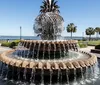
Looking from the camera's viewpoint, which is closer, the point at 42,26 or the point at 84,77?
the point at 84,77

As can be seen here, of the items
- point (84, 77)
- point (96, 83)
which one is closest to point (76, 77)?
point (84, 77)

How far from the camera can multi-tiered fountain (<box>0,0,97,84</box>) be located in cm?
880

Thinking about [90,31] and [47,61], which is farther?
[90,31]

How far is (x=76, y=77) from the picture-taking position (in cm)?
981

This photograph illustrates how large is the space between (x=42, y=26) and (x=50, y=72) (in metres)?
4.98

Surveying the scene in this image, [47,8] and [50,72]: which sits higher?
[47,8]

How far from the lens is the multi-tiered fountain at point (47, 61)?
880 cm

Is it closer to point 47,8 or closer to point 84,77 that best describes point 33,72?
point 84,77

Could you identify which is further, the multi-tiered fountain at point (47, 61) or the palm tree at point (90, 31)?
the palm tree at point (90, 31)

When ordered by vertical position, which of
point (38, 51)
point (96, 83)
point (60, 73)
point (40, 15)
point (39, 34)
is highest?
point (40, 15)

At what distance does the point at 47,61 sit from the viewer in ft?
32.9

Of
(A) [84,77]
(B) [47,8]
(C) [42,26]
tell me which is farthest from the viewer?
(B) [47,8]

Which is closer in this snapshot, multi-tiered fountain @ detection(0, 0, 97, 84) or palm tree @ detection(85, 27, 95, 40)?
multi-tiered fountain @ detection(0, 0, 97, 84)

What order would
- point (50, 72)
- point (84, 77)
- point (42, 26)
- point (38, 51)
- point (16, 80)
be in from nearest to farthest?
point (50, 72) → point (16, 80) → point (84, 77) → point (38, 51) → point (42, 26)
